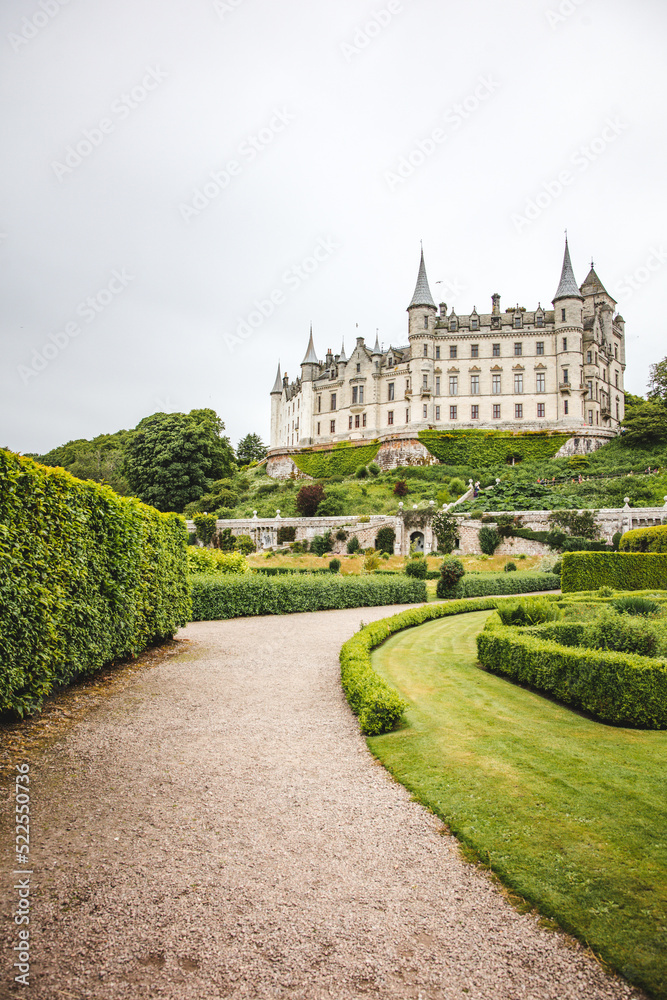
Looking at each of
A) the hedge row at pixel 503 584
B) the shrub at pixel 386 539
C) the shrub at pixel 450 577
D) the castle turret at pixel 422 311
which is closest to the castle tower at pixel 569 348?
the castle turret at pixel 422 311

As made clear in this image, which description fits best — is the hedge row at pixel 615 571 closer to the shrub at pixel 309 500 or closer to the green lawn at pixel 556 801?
the green lawn at pixel 556 801

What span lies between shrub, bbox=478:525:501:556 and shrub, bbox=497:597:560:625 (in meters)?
26.0

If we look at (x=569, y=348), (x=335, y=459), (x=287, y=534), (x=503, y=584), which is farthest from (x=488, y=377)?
(x=503, y=584)

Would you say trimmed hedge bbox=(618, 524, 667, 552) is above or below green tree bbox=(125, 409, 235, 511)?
below

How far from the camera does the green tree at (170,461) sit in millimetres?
51781

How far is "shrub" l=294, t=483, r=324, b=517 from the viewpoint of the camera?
46.1 m

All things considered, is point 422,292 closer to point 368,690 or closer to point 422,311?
point 422,311

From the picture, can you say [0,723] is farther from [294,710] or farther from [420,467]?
[420,467]

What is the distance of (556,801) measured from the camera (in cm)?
456

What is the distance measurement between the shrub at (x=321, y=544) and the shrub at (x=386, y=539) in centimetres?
322

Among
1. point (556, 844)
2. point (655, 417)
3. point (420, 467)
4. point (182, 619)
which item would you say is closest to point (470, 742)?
point (556, 844)

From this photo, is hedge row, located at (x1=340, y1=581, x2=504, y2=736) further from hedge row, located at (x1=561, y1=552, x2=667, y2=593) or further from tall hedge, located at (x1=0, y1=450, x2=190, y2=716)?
hedge row, located at (x1=561, y1=552, x2=667, y2=593)

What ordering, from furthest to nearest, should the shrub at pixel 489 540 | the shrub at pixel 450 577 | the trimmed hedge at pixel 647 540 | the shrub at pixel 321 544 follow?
1. the shrub at pixel 321 544
2. the shrub at pixel 489 540
3. the shrub at pixel 450 577
4. the trimmed hedge at pixel 647 540

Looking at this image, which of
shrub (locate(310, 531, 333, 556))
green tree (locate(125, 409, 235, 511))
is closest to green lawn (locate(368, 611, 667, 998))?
shrub (locate(310, 531, 333, 556))
